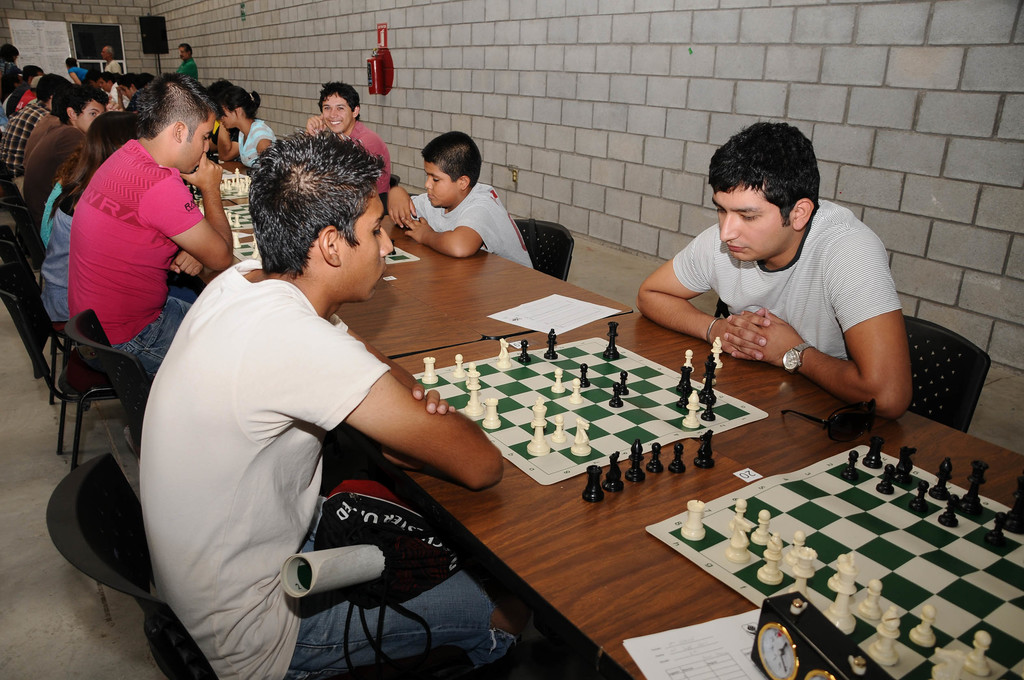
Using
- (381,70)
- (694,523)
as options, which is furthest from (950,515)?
(381,70)

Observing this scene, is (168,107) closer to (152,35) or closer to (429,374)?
(429,374)

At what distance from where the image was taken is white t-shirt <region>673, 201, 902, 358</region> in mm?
1811

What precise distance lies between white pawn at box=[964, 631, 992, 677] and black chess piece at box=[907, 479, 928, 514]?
1.29ft

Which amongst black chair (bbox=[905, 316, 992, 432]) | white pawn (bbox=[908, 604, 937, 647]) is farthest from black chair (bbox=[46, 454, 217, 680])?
black chair (bbox=[905, 316, 992, 432])

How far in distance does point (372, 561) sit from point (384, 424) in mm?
227

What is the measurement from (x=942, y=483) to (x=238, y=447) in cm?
128

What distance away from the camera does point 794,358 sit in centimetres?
189

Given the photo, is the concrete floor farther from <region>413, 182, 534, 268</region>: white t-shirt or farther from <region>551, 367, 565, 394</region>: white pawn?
<region>413, 182, 534, 268</region>: white t-shirt

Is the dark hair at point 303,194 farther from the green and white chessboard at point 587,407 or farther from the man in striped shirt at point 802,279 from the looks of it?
the man in striped shirt at point 802,279

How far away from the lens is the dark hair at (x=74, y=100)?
5.00m

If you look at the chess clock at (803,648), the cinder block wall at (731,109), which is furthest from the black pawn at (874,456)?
the cinder block wall at (731,109)

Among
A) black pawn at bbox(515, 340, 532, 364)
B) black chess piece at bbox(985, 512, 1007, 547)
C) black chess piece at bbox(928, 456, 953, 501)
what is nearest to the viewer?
black chess piece at bbox(985, 512, 1007, 547)

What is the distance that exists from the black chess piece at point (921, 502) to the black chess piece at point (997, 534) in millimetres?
106

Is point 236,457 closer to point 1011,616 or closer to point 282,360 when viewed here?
point 282,360
